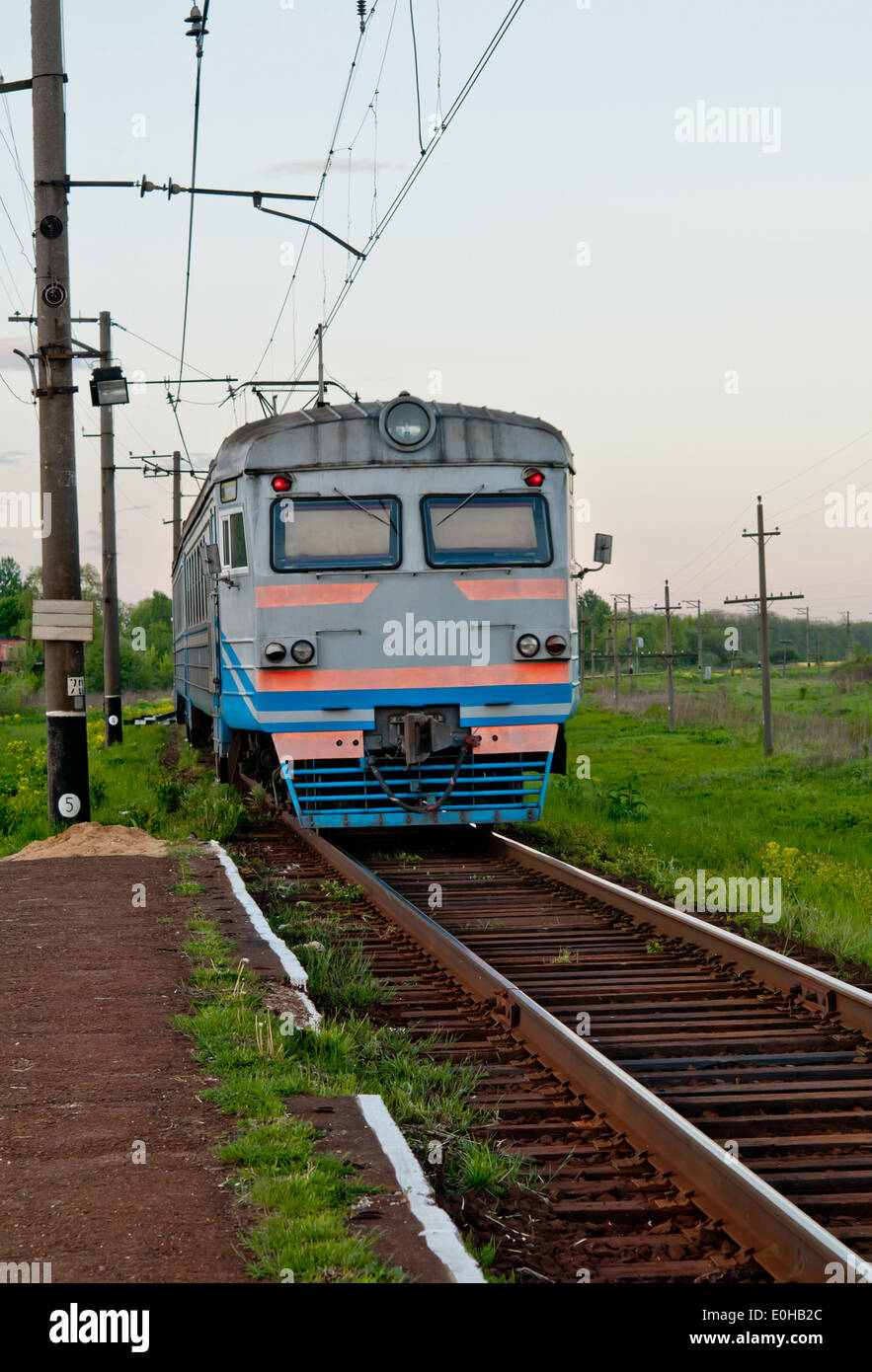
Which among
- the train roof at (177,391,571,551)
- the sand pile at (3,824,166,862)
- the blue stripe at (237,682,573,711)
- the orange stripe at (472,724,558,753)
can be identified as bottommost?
the sand pile at (3,824,166,862)

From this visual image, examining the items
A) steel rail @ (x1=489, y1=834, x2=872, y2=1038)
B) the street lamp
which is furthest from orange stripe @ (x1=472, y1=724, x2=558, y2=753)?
the street lamp

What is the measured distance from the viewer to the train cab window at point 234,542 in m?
11.9

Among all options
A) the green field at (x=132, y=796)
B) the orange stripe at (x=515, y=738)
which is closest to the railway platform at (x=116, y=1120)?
the orange stripe at (x=515, y=738)

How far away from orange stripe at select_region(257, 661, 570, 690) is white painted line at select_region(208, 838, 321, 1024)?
5.10 feet

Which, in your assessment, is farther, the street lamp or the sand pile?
the street lamp

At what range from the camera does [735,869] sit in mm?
12156

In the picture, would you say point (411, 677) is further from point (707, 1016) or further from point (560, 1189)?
point (560, 1189)

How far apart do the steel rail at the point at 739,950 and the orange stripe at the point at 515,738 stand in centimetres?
91

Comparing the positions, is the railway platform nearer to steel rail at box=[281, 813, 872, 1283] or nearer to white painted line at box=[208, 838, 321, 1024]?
white painted line at box=[208, 838, 321, 1024]

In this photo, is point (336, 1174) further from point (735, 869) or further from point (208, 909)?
point (735, 869)

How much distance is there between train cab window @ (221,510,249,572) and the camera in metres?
11.9

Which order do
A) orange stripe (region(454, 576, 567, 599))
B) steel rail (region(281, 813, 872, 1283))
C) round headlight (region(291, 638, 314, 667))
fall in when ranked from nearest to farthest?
steel rail (region(281, 813, 872, 1283)), round headlight (region(291, 638, 314, 667)), orange stripe (region(454, 576, 567, 599))

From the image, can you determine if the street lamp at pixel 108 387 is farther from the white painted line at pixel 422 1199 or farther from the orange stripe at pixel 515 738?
the white painted line at pixel 422 1199

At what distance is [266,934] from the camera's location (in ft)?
27.7
